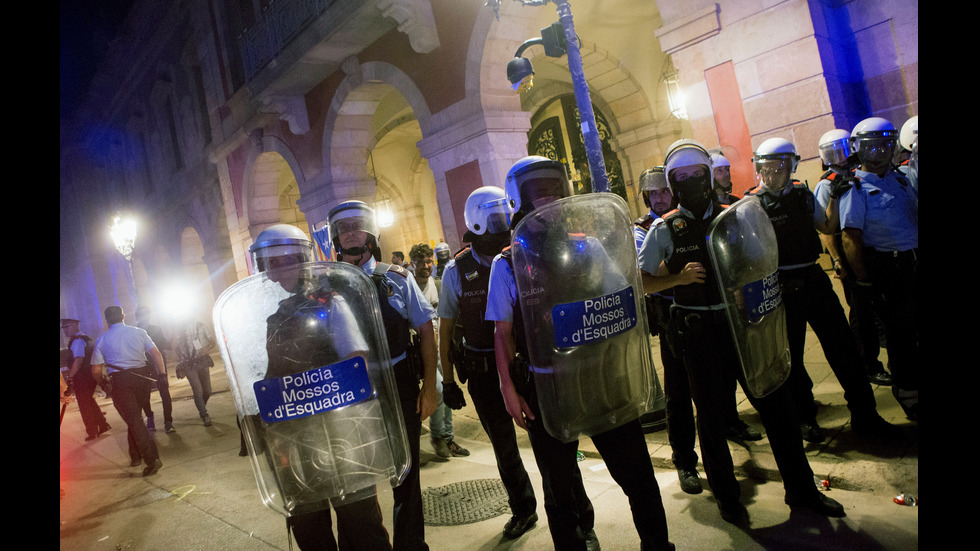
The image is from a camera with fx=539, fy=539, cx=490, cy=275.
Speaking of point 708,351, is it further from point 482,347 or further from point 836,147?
point 836,147

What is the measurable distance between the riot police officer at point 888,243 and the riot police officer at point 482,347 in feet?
7.66

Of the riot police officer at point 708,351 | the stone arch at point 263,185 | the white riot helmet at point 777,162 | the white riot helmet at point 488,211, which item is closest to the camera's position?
the riot police officer at point 708,351

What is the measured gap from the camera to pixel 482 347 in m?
3.18

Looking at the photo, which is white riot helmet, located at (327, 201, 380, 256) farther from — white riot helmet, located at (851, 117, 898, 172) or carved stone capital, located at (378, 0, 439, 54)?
carved stone capital, located at (378, 0, 439, 54)

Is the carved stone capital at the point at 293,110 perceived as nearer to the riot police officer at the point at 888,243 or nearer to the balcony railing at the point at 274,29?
the balcony railing at the point at 274,29

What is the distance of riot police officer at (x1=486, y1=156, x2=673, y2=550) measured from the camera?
7.29 ft

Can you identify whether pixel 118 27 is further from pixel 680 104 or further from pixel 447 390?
pixel 447 390

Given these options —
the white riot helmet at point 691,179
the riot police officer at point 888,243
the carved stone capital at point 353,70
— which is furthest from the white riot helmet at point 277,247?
the carved stone capital at point 353,70

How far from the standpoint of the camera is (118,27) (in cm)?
1991

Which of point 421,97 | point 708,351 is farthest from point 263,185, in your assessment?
point 708,351

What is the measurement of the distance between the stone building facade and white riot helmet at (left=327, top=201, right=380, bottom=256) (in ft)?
15.2

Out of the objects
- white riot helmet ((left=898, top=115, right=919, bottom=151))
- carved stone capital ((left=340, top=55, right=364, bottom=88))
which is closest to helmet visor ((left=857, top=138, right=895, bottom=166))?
white riot helmet ((left=898, top=115, right=919, bottom=151))

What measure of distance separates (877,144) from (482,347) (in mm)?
2809

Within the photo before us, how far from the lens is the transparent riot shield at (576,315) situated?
2037 mm
